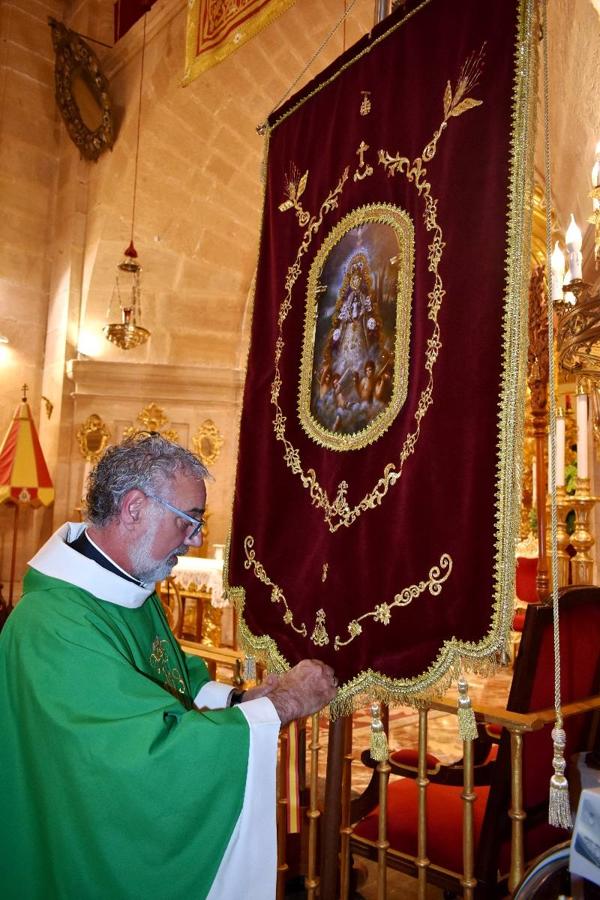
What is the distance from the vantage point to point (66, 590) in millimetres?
1717

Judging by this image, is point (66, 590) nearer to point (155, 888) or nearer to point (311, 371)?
point (155, 888)

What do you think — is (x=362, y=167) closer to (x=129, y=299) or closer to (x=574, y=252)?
(x=574, y=252)

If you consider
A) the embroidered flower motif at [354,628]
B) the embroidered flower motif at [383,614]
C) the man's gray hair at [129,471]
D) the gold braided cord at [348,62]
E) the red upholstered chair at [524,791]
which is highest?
the gold braided cord at [348,62]

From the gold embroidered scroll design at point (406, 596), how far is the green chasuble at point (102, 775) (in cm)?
49

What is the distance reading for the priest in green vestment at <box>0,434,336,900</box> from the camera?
4.61 feet

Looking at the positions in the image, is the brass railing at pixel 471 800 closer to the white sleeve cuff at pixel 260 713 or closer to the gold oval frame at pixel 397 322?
the white sleeve cuff at pixel 260 713

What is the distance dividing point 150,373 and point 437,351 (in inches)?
280

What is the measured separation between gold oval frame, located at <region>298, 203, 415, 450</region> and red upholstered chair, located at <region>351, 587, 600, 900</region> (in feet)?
2.28

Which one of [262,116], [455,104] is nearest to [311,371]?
[455,104]

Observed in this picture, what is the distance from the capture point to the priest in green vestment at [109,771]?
1.41 m

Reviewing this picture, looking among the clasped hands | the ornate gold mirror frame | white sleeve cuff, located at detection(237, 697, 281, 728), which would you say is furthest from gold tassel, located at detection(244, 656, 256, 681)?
the ornate gold mirror frame

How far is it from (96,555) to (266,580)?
707 millimetres

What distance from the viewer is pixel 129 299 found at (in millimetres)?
8695

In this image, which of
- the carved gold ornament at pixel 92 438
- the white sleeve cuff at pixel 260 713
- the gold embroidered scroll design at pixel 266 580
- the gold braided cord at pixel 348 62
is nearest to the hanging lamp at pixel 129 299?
the carved gold ornament at pixel 92 438
